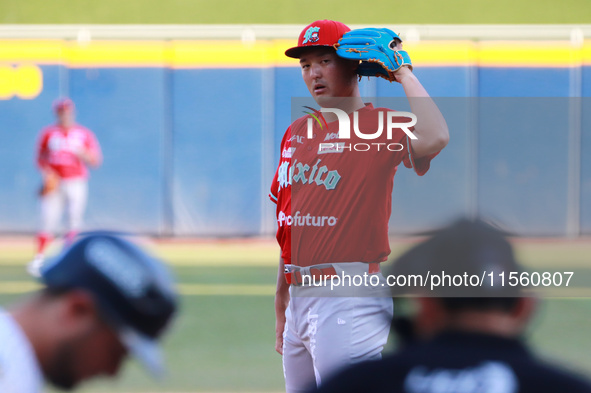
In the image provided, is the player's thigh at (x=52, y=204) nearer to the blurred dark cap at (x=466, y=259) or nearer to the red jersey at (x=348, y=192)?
the red jersey at (x=348, y=192)

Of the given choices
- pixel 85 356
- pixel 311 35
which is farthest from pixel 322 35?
pixel 85 356

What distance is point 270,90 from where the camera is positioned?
39.3 feet

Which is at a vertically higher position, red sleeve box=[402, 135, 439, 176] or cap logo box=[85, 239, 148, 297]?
red sleeve box=[402, 135, 439, 176]

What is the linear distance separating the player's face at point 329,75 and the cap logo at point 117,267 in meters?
1.38

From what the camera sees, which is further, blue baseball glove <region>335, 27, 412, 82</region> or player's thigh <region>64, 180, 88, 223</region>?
player's thigh <region>64, 180, 88, 223</region>

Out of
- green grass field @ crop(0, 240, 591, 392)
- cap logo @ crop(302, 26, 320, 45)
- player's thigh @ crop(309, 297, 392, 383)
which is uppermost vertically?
cap logo @ crop(302, 26, 320, 45)

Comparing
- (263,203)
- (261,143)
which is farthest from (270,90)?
(263,203)

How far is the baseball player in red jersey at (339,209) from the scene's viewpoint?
8.12 feet

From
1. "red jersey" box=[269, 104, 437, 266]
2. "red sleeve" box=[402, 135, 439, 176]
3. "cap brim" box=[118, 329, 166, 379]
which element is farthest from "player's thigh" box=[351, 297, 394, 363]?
"cap brim" box=[118, 329, 166, 379]

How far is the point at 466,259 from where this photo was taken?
1489 mm

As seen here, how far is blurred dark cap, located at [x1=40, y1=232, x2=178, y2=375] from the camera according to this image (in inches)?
54.1

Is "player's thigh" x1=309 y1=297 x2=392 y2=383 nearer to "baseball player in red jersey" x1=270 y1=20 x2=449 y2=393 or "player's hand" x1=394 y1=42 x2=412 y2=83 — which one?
"baseball player in red jersey" x1=270 y1=20 x2=449 y2=393
